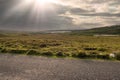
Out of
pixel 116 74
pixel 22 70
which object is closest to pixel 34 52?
pixel 22 70

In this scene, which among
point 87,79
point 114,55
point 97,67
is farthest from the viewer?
point 114,55

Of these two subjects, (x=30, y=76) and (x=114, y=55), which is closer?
(x=30, y=76)

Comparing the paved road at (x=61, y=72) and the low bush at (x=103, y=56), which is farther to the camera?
the low bush at (x=103, y=56)

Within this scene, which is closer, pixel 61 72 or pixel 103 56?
pixel 61 72

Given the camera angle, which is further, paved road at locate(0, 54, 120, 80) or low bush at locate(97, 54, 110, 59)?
low bush at locate(97, 54, 110, 59)

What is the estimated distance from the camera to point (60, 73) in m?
28.5

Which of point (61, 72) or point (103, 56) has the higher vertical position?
point (61, 72)

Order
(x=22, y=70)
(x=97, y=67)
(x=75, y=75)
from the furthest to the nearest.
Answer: (x=97, y=67) < (x=22, y=70) < (x=75, y=75)

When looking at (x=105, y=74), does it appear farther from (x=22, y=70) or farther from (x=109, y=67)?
(x=22, y=70)

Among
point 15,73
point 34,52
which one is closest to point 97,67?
point 15,73

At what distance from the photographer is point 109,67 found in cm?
3275

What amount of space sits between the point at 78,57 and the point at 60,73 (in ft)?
48.5

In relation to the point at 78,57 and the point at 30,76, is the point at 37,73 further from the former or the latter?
the point at 78,57

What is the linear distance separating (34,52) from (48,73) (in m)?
20.5
